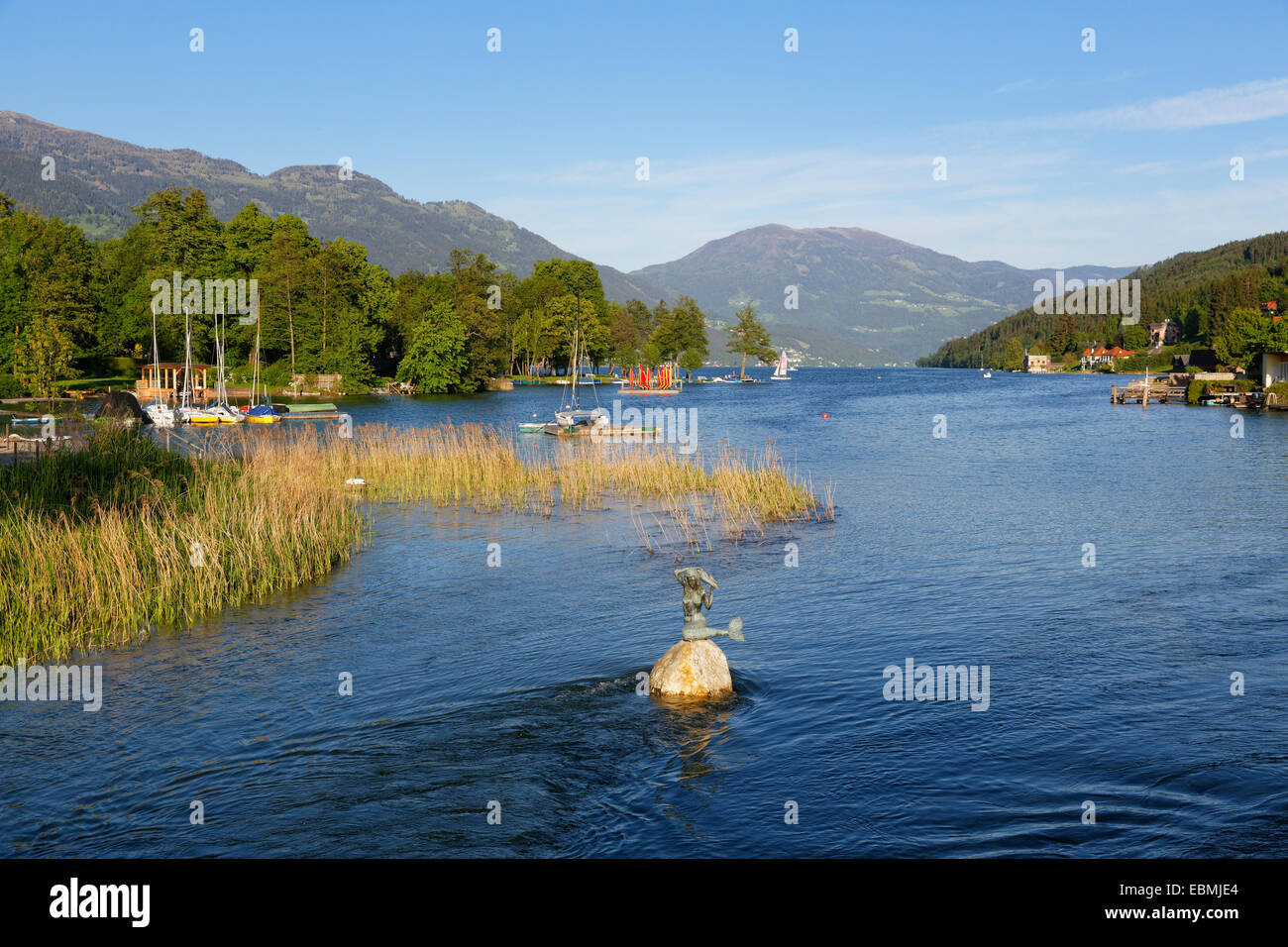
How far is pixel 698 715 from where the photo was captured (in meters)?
13.4

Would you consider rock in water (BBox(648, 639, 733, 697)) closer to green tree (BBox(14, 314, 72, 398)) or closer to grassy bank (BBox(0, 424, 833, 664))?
grassy bank (BBox(0, 424, 833, 664))

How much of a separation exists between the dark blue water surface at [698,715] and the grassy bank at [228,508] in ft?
3.80

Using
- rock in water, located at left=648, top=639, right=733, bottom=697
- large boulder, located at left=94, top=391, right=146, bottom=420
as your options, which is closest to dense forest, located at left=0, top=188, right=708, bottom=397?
large boulder, located at left=94, top=391, right=146, bottom=420

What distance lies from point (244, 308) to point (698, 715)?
119826mm

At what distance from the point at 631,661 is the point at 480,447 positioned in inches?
987

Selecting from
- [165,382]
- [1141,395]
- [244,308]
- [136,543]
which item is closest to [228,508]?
[136,543]

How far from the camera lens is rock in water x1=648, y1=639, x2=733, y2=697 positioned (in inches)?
555

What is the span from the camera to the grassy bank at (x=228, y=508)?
55.9 feet

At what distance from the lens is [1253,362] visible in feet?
362

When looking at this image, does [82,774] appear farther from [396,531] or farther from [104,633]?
[396,531]

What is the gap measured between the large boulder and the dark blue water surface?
44.2 metres

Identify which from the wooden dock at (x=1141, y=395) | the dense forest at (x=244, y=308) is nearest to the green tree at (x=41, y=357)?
the dense forest at (x=244, y=308)
